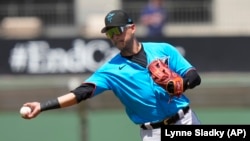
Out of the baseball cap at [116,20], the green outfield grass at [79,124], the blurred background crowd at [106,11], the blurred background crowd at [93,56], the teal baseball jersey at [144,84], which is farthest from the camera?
the blurred background crowd at [106,11]

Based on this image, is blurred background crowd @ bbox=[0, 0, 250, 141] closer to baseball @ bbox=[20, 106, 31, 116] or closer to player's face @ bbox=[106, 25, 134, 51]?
player's face @ bbox=[106, 25, 134, 51]

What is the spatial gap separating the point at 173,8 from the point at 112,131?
12.8m

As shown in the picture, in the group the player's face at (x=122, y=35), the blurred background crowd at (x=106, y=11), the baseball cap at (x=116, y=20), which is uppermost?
the baseball cap at (x=116, y=20)

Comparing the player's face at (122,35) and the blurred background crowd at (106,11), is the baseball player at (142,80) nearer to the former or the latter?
the player's face at (122,35)

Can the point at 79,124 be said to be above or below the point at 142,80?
below

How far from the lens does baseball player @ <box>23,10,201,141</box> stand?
6902 millimetres

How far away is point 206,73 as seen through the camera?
18.2 meters

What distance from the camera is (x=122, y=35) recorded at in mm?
6879

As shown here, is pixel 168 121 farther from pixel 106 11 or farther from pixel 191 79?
pixel 106 11

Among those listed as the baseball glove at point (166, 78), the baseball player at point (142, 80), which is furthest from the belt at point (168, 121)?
the baseball glove at point (166, 78)

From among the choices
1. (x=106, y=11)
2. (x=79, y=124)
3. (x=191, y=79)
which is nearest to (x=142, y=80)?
(x=191, y=79)

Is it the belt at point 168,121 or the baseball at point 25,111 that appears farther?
the belt at point 168,121

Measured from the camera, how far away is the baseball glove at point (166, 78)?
22.3 feet

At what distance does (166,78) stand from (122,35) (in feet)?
1.62
